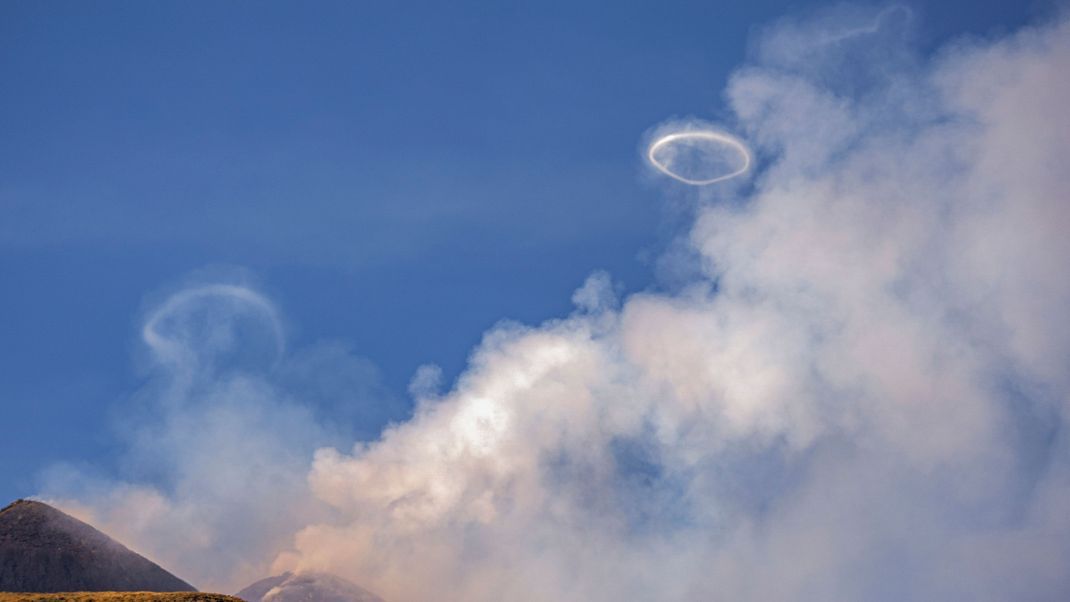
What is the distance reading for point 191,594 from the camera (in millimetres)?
164500

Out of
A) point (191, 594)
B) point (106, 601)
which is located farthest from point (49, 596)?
point (191, 594)

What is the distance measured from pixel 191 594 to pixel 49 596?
3439cm

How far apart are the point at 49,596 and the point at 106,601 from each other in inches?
705

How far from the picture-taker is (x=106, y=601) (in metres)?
168

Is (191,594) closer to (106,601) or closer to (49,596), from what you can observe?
(106,601)

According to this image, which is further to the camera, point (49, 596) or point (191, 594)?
point (49, 596)

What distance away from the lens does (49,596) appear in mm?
177625
